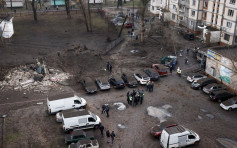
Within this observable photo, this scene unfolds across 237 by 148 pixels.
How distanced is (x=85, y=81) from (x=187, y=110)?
13.0 meters

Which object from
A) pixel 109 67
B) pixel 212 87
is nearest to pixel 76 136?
pixel 109 67

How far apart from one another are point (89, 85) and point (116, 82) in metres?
3.46

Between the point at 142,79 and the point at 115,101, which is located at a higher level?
the point at 142,79

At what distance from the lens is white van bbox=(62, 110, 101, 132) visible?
81.7 feet

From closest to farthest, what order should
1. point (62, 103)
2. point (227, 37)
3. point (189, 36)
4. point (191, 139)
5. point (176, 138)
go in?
point (176, 138)
point (191, 139)
point (62, 103)
point (227, 37)
point (189, 36)

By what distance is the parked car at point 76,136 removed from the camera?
23469 millimetres

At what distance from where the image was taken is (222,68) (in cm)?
3500

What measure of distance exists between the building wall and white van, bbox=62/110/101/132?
56.8ft

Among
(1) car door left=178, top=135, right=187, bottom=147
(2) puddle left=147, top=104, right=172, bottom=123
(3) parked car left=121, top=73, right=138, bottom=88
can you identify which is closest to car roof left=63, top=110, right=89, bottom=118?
(2) puddle left=147, top=104, right=172, bottom=123

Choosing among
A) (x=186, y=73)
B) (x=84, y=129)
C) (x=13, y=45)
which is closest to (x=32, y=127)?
(x=84, y=129)

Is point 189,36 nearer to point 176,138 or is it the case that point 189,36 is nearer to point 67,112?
point 176,138

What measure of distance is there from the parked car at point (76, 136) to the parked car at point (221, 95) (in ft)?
50.7

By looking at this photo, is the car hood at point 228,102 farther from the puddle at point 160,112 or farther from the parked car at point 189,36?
the parked car at point 189,36

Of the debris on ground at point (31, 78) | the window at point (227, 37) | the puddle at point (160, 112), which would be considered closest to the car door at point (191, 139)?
the puddle at point (160, 112)
